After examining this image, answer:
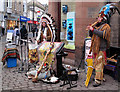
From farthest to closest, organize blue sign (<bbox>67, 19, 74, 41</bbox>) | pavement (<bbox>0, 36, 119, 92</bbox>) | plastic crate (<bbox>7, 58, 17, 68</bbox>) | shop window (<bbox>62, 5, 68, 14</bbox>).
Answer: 1. shop window (<bbox>62, 5, 68, 14</bbox>)
2. blue sign (<bbox>67, 19, 74, 41</bbox>)
3. plastic crate (<bbox>7, 58, 17, 68</bbox>)
4. pavement (<bbox>0, 36, 119, 92</bbox>)

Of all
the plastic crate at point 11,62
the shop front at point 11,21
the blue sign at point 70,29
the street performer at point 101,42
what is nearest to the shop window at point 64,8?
the blue sign at point 70,29

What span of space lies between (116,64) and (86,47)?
1064mm

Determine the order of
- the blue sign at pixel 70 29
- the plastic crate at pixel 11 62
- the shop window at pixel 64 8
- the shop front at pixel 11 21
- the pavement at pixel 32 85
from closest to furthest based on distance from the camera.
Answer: the pavement at pixel 32 85
the plastic crate at pixel 11 62
the blue sign at pixel 70 29
the shop window at pixel 64 8
the shop front at pixel 11 21

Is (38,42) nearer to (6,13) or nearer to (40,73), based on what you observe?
(40,73)

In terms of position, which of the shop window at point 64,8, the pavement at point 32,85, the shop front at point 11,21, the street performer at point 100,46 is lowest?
the pavement at point 32,85

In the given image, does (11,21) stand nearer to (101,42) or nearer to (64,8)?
(64,8)

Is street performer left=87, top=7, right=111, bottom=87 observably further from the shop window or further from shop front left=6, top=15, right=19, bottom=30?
shop front left=6, top=15, right=19, bottom=30

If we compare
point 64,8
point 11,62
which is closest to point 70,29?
point 64,8

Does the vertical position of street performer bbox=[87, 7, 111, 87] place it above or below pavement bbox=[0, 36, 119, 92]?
above

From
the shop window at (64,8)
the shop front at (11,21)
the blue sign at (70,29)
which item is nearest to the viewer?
the blue sign at (70,29)

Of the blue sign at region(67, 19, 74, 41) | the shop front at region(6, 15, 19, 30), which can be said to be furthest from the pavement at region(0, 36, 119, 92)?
the shop front at region(6, 15, 19, 30)

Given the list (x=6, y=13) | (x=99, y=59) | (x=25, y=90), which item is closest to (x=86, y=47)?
(x=99, y=59)

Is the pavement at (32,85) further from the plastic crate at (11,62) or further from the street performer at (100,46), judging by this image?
the plastic crate at (11,62)

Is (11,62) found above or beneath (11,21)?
beneath
